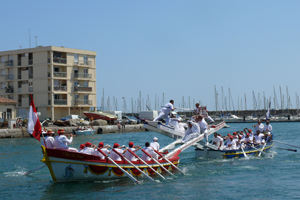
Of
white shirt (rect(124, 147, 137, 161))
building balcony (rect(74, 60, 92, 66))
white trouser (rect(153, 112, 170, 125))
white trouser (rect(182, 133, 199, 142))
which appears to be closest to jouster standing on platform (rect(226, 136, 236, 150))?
white trouser (rect(182, 133, 199, 142))

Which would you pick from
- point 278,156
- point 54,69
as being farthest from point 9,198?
point 54,69

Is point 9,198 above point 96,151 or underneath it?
underneath

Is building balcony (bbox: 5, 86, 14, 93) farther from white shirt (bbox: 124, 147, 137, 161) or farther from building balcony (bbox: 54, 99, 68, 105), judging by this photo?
white shirt (bbox: 124, 147, 137, 161)

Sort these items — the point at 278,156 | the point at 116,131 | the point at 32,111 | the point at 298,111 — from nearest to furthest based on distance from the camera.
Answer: the point at 32,111 → the point at 278,156 → the point at 116,131 → the point at 298,111

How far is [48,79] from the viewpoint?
71.2 m

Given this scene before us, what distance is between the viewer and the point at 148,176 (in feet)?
66.0

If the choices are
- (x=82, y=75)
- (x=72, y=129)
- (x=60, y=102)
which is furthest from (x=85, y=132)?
(x=82, y=75)

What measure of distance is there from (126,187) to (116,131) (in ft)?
165

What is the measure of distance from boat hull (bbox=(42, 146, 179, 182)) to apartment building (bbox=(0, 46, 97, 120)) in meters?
53.5

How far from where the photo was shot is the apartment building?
234 ft

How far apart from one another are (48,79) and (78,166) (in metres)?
55.3

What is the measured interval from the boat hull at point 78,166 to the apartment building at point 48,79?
53520 mm

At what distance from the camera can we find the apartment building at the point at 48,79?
71.2 meters

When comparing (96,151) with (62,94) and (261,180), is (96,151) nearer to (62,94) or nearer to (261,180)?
(261,180)
